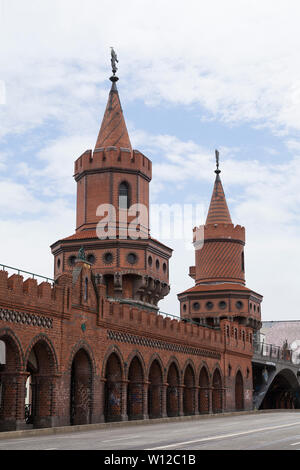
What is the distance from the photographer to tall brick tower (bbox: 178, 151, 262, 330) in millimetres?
61594

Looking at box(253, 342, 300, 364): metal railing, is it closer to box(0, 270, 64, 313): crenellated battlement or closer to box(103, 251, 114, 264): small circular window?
box(103, 251, 114, 264): small circular window

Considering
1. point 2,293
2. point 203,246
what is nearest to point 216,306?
point 203,246

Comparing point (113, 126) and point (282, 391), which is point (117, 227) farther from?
point (282, 391)

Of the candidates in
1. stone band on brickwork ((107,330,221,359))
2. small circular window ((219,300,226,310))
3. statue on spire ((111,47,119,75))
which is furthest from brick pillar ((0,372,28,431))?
small circular window ((219,300,226,310))

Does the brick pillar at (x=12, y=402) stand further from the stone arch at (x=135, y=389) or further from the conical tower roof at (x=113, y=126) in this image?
the conical tower roof at (x=113, y=126)

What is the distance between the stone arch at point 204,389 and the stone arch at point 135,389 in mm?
10485

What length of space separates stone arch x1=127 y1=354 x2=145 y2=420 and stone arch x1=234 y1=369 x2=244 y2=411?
18.6 m

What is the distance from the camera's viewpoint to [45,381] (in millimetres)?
28859

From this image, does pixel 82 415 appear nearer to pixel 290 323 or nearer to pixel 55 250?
pixel 55 250

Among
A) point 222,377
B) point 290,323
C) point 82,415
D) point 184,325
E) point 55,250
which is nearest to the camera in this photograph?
point 82,415

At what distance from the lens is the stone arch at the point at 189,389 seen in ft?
145

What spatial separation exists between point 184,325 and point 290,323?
206 feet
